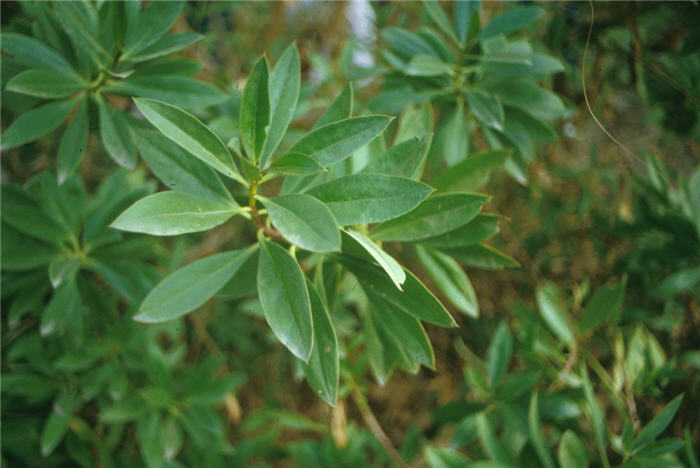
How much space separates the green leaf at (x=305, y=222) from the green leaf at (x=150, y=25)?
1.23 ft

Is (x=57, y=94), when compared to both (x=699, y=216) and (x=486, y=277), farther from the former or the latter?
(x=486, y=277)

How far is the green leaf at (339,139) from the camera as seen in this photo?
61 cm

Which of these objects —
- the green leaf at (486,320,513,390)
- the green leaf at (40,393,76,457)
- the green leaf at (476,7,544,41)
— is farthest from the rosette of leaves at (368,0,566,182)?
the green leaf at (40,393,76,457)

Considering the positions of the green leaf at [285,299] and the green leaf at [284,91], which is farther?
the green leaf at [284,91]

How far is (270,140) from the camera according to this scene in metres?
0.68

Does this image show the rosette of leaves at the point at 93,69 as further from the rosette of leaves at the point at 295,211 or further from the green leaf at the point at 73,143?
the rosette of leaves at the point at 295,211

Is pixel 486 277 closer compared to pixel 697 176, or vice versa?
pixel 697 176

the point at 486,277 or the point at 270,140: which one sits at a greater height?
the point at 270,140

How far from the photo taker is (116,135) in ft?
2.75

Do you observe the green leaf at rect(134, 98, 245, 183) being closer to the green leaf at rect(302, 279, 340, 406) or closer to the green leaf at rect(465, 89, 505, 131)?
the green leaf at rect(302, 279, 340, 406)

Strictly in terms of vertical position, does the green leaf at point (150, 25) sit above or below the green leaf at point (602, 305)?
above

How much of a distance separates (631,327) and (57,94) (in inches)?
44.0

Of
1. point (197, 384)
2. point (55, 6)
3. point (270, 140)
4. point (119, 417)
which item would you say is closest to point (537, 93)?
point (270, 140)

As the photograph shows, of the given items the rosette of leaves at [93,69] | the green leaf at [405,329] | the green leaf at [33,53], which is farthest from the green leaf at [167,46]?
the green leaf at [405,329]
